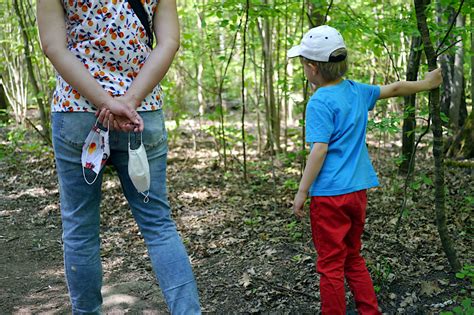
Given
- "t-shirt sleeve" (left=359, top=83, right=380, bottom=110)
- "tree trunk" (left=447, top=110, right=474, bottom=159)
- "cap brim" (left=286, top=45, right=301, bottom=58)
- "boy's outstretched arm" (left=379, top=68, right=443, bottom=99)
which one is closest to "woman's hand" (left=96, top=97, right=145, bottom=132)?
"cap brim" (left=286, top=45, right=301, bottom=58)

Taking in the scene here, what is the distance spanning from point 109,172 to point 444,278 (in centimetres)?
527

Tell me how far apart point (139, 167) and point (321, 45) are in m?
1.23

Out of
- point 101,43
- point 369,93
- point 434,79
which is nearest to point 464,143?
Answer: point 434,79

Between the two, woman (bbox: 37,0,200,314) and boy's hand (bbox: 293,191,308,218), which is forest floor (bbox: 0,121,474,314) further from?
woman (bbox: 37,0,200,314)

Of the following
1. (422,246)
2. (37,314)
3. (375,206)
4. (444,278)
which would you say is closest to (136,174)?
(37,314)

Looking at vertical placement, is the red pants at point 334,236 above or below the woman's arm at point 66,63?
below

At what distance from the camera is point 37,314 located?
10.6 feet

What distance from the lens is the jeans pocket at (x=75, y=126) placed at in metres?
2.04

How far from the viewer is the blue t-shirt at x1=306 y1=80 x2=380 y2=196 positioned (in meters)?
2.53

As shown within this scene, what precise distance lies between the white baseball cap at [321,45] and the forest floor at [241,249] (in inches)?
46.7

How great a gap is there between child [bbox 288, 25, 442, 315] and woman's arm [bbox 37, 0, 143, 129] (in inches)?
40.4

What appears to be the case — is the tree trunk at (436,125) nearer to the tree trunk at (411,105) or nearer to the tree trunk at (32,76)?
the tree trunk at (411,105)

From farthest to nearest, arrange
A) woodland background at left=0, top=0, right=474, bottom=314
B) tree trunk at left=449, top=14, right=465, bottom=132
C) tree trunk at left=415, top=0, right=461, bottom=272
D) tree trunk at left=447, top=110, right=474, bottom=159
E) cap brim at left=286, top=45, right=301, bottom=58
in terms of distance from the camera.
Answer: tree trunk at left=449, top=14, right=465, bottom=132 < tree trunk at left=447, top=110, right=474, bottom=159 < woodland background at left=0, top=0, right=474, bottom=314 < tree trunk at left=415, top=0, right=461, bottom=272 < cap brim at left=286, top=45, right=301, bottom=58

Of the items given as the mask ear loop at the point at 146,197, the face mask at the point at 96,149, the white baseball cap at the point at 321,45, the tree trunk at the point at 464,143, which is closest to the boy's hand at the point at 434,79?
the white baseball cap at the point at 321,45
